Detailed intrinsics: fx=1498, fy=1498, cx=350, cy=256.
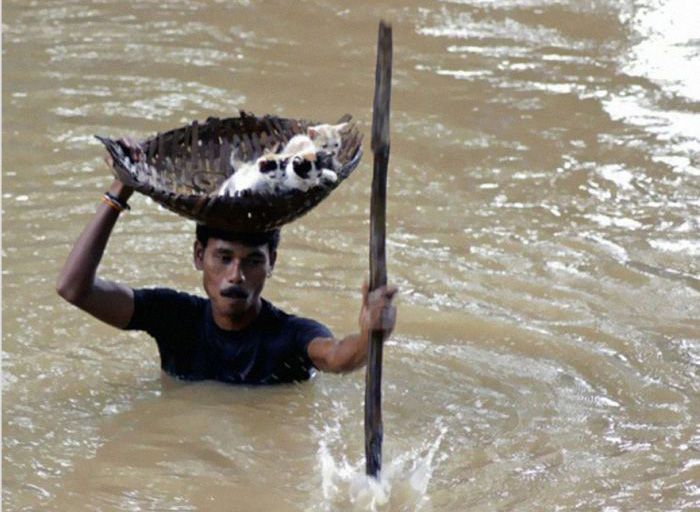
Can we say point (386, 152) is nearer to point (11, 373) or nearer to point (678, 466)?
point (678, 466)

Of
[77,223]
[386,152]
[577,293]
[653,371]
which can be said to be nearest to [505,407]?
[653,371]

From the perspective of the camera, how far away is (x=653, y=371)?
5191 mm

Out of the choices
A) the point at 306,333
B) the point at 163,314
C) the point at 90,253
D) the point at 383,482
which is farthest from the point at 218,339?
the point at 383,482

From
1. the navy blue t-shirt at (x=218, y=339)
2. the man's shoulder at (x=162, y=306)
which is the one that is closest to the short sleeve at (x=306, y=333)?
the navy blue t-shirt at (x=218, y=339)

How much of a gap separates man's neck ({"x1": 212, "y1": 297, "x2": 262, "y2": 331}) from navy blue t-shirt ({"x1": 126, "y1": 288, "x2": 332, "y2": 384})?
1 cm

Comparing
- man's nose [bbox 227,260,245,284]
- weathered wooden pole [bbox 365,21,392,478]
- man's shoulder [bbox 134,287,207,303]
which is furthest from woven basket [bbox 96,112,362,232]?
weathered wooden pole [bbox 365,21,392,478]

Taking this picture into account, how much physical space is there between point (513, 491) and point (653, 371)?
102cm

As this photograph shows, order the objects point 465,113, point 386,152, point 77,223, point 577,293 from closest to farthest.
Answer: point 386,152 < point 577,293 < point 77,223 < point 465,113

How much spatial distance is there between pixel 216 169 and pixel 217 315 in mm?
592

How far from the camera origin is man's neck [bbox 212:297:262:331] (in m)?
4.91

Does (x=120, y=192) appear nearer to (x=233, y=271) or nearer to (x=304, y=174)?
(x=233, y=271)

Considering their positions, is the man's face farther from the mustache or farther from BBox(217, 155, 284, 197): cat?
BBox(217, 155, 284, 197): cat

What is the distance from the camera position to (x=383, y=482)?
4.43 meters

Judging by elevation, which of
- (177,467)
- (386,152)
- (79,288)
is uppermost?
(386,152)
